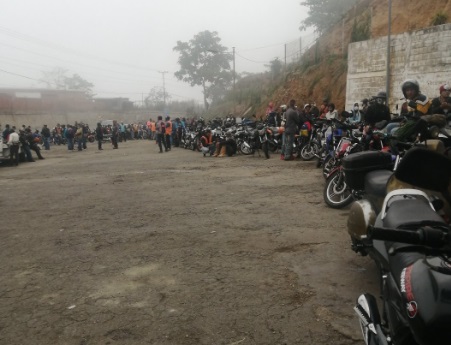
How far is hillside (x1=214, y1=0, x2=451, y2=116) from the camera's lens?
17.9 metres

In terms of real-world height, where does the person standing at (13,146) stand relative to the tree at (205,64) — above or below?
below

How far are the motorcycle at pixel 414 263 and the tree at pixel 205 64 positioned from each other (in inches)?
1958

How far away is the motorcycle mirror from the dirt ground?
1.77 ft

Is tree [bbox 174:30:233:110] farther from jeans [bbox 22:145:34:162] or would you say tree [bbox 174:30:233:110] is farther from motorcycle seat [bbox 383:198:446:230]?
motorcycle seat [bbox 383:198:446:230]

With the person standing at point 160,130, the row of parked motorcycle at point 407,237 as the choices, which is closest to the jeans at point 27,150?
the person standing at point 160,130

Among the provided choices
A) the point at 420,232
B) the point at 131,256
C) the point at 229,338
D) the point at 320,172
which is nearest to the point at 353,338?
the point at 229,338

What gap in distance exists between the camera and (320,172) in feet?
29.2

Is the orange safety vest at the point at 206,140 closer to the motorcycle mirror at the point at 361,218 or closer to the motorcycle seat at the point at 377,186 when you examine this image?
the motorcycle seat at the point at 377,186

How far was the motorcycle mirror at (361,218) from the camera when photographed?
9.24ft

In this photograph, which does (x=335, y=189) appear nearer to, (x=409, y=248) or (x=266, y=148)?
(x=409, y=248)

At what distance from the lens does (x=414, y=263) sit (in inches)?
53.9

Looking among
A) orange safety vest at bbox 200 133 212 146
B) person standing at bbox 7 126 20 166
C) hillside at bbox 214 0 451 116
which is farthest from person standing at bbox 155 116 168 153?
hillside at bbox 214 0 451 116

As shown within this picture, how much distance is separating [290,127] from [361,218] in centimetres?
796

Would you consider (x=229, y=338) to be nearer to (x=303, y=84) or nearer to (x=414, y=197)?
(x=414, y=197)
